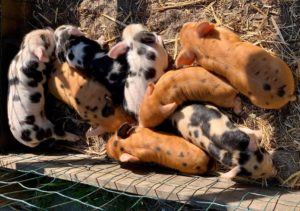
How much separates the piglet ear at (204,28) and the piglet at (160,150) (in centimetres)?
76

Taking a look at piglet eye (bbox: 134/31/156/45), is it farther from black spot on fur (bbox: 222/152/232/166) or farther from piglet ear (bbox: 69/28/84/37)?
black spot on fur (bbox: 222/152/232/166)

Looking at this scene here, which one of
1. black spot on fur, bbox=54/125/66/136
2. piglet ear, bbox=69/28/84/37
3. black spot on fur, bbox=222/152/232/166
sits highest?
piglet ear, bbox=69/28/84/37

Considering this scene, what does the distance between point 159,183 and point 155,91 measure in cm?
65

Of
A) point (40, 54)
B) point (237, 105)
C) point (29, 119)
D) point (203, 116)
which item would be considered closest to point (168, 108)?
point (203, 116)

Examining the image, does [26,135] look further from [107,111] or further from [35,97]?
[107,111]

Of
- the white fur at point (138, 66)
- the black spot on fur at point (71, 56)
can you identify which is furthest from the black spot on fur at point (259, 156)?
the black spot on fur at point (71, 56)

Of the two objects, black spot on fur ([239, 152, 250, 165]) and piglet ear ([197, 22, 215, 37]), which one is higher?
piglet ear ([197, 22, 215, 37])

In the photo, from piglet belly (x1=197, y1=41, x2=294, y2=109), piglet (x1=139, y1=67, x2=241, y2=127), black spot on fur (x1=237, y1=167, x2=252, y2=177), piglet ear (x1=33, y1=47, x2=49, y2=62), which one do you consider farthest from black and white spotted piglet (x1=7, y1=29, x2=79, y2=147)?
black spot on fur (x1=237, y1=167, x2=252, y2=177)

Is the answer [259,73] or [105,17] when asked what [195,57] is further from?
[105,17]

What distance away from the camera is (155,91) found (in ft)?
13.0

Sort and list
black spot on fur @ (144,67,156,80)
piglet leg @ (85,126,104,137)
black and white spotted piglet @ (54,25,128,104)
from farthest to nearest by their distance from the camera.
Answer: piglet leg @ (85,126,104,137) < black and white spotted piglet @ (54,25,128,104) < black spot on fur @ (144,67,156,80)

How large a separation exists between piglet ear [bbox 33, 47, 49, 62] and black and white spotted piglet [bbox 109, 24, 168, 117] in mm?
603

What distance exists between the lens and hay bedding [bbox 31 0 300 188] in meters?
3.90

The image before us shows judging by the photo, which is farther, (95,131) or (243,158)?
(95,131)
